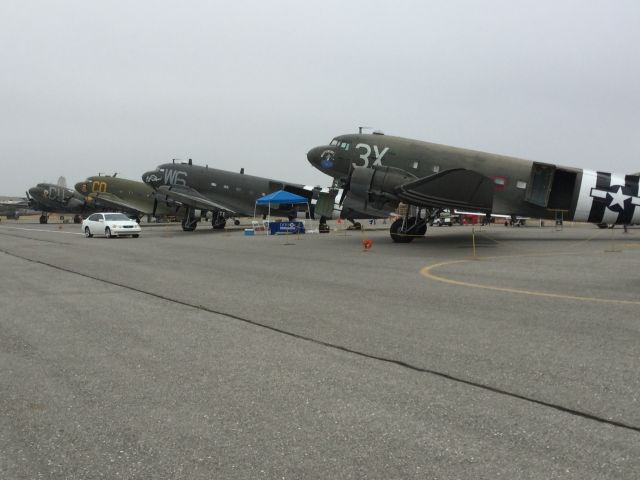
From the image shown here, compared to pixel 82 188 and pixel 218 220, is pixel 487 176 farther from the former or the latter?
pixel 82 188

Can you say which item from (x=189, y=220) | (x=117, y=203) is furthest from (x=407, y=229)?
(x=117, y=203)

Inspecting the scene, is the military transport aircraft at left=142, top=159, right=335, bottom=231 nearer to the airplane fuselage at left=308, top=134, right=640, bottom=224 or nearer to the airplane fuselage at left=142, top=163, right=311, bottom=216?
the airplane fuselage at left=142, top=163, right=311, bottom=216

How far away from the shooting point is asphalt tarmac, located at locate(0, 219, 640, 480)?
331 centimetres

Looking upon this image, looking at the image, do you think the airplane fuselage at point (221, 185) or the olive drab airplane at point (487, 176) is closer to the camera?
the olive drab airplane at point (487, 176)

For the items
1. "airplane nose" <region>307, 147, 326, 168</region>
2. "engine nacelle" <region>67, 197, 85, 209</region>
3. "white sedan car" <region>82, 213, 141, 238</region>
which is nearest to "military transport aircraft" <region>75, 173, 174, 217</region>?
"engine nacelle" <region>67, 197, 85, 209</region>

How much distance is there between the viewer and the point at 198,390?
4.61m

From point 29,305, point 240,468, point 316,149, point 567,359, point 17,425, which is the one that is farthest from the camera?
point 316,149

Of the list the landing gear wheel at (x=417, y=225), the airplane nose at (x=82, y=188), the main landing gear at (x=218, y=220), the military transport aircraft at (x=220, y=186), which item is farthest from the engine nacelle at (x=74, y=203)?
the landing gear wheel at (x=417, y=225)

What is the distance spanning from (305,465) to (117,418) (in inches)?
65.2

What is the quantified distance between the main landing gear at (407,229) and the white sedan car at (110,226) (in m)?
15.8

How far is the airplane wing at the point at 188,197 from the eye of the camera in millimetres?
38156

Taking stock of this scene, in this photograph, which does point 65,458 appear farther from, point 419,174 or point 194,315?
point 419,174

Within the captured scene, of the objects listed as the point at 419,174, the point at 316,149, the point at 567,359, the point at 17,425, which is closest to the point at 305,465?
the point at 17,425

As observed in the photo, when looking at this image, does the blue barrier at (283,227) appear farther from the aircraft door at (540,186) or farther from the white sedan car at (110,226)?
the aircraft door at (540,186)
